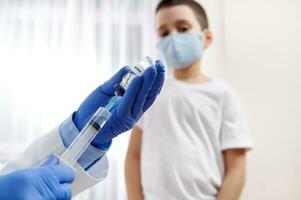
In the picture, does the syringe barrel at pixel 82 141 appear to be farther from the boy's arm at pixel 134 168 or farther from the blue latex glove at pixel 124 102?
the boy's arm at pixel 134 168

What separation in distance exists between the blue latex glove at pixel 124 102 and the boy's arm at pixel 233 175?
0.51m

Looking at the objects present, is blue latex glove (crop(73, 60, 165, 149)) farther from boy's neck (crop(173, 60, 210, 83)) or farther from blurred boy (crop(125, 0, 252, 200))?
boy's neck (crop(173, 60, 210, 83))

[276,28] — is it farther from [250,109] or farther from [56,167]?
[56,167]

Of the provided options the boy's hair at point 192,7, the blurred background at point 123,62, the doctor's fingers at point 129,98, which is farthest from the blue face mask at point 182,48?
the doctor's fingers at point 129,98

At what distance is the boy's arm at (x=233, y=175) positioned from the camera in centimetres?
110

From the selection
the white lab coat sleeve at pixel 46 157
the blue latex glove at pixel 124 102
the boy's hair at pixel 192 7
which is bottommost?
the white lab coat sleeve at pixel 46 157

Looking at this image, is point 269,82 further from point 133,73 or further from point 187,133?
point 133,73

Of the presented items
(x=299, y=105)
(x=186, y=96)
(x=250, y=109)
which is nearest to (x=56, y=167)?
(x=186, y=96)

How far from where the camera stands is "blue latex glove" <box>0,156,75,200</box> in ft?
1.77

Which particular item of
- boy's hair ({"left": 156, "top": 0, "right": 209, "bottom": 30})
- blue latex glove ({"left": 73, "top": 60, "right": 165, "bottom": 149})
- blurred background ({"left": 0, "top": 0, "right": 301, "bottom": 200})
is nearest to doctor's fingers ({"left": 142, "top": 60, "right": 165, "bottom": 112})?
blue latex glove ({"left": 73, "top": 60, "right": 165, "bottom": 149})

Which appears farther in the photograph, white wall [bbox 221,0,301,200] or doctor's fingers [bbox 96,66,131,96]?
white wall [bbox 221,0,301,200]

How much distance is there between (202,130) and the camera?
1168mm

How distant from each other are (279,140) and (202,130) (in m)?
0.45

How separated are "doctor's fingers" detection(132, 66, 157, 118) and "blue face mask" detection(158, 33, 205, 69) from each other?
569 mm
